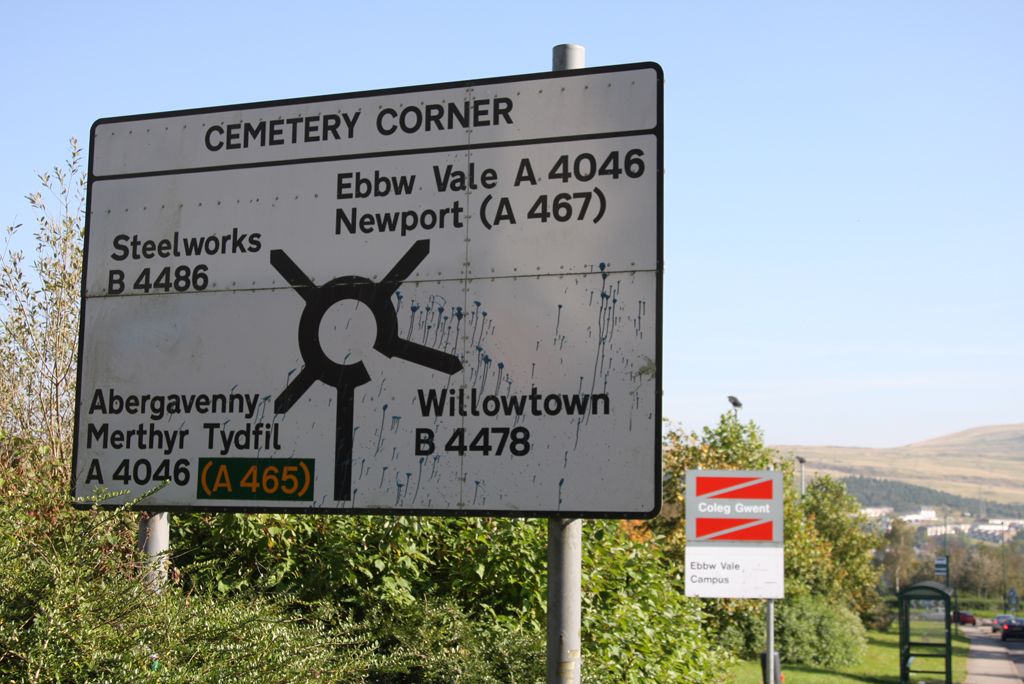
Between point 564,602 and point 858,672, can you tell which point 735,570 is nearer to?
point 564,602

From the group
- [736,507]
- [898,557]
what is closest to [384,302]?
[736,507]

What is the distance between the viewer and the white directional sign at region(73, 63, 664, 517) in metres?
3.53

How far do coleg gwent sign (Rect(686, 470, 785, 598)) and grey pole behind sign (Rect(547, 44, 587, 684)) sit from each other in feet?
29.1

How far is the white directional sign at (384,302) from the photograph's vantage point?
11.6ft

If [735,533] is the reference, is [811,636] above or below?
below

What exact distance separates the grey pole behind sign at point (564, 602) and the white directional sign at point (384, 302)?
0.41ft

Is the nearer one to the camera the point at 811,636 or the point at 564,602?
the point at 564,602

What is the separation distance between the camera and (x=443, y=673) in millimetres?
4234

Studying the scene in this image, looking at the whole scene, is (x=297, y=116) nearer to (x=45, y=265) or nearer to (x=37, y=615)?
(x=37, y=615)

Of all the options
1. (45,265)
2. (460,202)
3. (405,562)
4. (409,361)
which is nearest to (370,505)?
(409,361)

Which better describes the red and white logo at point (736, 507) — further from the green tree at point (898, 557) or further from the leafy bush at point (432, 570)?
the green tree at point (898, 557)

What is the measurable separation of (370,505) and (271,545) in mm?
2029

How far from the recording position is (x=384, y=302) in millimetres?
3824

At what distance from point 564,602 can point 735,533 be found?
32.3 ft
